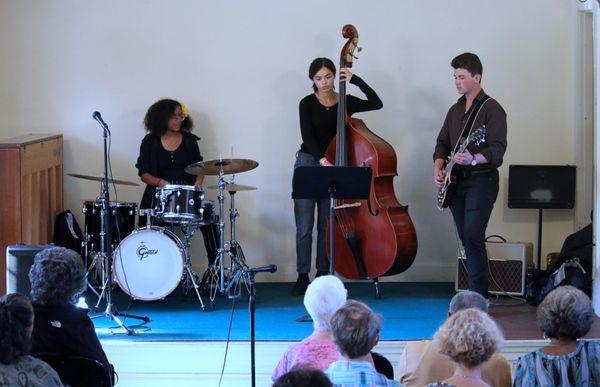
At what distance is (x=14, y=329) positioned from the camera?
10.1 feet

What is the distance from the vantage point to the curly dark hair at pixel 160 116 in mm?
6988

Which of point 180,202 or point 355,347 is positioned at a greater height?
point 180,202

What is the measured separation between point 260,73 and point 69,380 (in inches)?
169

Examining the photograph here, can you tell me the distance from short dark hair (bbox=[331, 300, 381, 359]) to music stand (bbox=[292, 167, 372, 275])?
2.33 meters

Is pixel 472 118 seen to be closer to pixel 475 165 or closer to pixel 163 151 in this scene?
pixel 475 165

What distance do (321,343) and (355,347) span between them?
16.7 inches

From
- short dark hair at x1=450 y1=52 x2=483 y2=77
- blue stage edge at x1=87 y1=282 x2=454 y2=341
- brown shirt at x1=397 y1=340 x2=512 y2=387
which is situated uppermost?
short dark hair at x1=450 y1=52 x2=483 y2=77

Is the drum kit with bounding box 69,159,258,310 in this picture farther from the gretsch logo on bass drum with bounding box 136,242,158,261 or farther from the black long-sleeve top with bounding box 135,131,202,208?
the black long-sleeve top with bounding box 135,131,202,208

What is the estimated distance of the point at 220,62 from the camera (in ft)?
24.5

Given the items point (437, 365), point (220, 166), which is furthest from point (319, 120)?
point (437, 365)

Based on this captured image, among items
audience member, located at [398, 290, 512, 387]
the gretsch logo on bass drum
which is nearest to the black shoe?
the gretsch logo on bass drum

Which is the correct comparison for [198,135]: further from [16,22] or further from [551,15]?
[551,15]

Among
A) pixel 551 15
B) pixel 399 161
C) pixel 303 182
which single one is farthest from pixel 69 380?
pixel 551 15

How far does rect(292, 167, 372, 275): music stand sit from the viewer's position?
5496 millimetres
